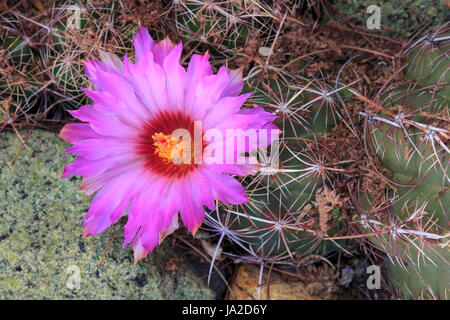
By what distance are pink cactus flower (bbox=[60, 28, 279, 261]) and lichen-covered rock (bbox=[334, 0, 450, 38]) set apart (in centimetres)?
87

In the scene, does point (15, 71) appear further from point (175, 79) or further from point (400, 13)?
point (400, 13)

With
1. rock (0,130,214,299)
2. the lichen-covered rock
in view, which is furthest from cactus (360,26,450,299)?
rock (0,130,214,299)

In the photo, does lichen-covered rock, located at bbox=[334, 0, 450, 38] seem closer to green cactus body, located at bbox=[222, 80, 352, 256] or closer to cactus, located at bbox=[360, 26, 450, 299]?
cactus, located at bbox=[360, 26, 450, 299]

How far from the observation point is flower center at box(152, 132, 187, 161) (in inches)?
43.0

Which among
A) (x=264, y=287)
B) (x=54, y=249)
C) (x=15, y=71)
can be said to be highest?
(x=15, y=71)

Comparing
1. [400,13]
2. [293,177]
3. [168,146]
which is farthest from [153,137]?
[400,13]

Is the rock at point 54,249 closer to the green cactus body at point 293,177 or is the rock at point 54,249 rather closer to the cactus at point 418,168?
the green cactus body at point 293,177

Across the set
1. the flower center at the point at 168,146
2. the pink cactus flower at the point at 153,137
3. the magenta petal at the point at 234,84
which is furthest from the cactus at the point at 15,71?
the magenta petal at the point at 234,84

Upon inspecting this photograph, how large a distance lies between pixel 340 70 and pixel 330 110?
18cm

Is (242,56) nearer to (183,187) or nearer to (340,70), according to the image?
(340,70)

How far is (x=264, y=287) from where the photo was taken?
149 centimetres

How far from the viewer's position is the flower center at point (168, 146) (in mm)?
1093

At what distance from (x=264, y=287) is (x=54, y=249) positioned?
Answer: 74 cm

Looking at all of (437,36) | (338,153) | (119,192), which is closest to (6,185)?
(119,192)
